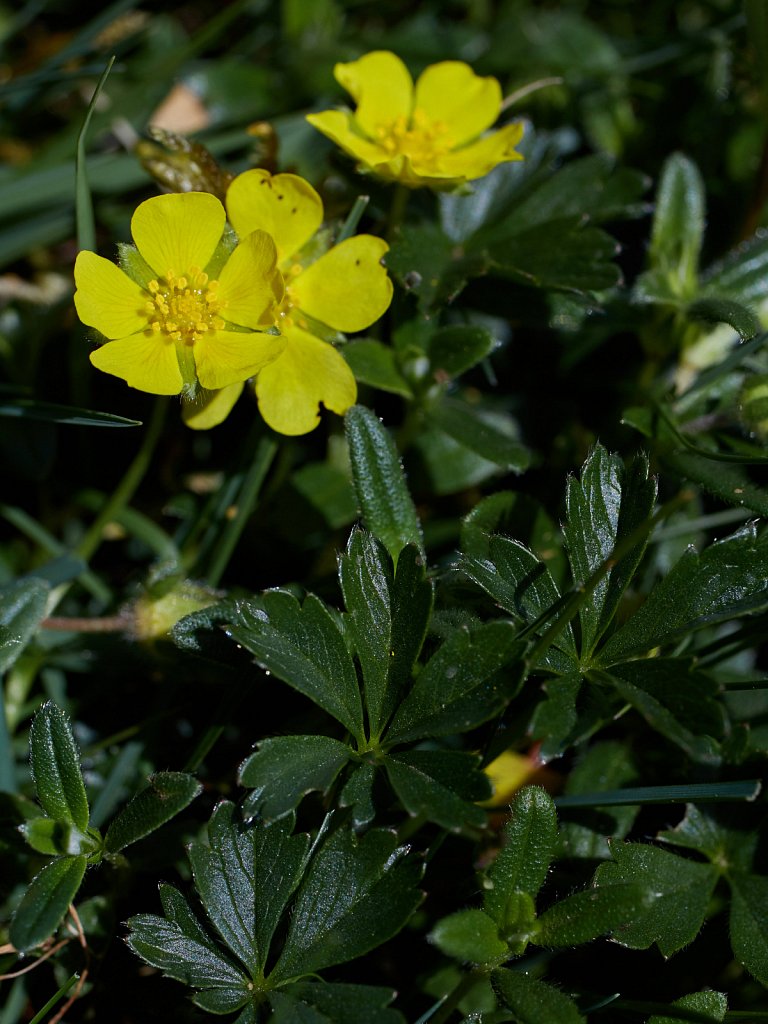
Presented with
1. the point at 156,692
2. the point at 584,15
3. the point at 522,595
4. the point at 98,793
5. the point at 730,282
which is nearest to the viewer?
the point at 522,595

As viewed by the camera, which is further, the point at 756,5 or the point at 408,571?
the point at 756,5

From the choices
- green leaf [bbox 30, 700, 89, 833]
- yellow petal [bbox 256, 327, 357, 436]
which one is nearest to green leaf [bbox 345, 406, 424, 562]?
yellow petal [bbox 256, 327, 357, 436]

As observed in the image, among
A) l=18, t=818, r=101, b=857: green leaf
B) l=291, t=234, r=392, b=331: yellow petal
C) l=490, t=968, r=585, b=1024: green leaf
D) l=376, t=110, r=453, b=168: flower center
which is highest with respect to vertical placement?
l=376, t=110, r=453, b=168: flower center

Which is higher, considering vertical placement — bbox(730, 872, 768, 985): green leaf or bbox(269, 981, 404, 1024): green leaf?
bbox(269, 981, 404, 1024): green leaf

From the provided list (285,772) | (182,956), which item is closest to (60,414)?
(285,772)

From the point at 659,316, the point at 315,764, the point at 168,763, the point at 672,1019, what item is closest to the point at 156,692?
the point at 168,763

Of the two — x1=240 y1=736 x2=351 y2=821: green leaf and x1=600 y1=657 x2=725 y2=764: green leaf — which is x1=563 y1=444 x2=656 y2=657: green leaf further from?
x1=240 y1=736 x2=351 y2=821: green leaf

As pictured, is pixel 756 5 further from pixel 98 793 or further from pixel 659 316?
pixel 98 793
